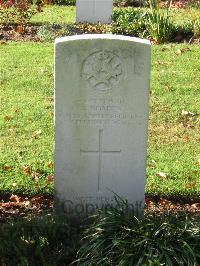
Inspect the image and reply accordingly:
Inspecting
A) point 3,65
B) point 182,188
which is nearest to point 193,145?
point 182,188

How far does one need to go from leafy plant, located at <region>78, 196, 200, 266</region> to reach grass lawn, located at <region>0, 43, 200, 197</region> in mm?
1394

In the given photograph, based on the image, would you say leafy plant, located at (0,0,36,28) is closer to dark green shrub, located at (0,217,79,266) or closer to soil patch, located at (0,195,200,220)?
soil patch, located at (0,195,200,220)

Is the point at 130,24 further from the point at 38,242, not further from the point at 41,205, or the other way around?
the point at 38,242

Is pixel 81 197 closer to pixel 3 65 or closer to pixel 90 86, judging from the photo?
pixel 90 86

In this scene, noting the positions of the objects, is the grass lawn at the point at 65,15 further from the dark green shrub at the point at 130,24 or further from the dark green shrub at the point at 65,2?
the dark green shrub at the point at 130,24

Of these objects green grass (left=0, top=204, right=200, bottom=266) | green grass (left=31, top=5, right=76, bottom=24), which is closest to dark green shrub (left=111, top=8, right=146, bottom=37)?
green grass (left=31, top=5, right=76, bottom=24)

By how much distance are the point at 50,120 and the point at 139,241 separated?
3829 mm

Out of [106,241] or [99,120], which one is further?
[99,120]

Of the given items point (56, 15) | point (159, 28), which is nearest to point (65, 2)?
point (56, 15)

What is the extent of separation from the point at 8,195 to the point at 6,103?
9.67ft

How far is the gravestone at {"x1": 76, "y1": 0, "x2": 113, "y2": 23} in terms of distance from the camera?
49.4ft

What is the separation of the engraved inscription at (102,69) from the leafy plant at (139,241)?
1172 millimetres

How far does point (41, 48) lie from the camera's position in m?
12.1

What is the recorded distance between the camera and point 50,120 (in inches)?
324
